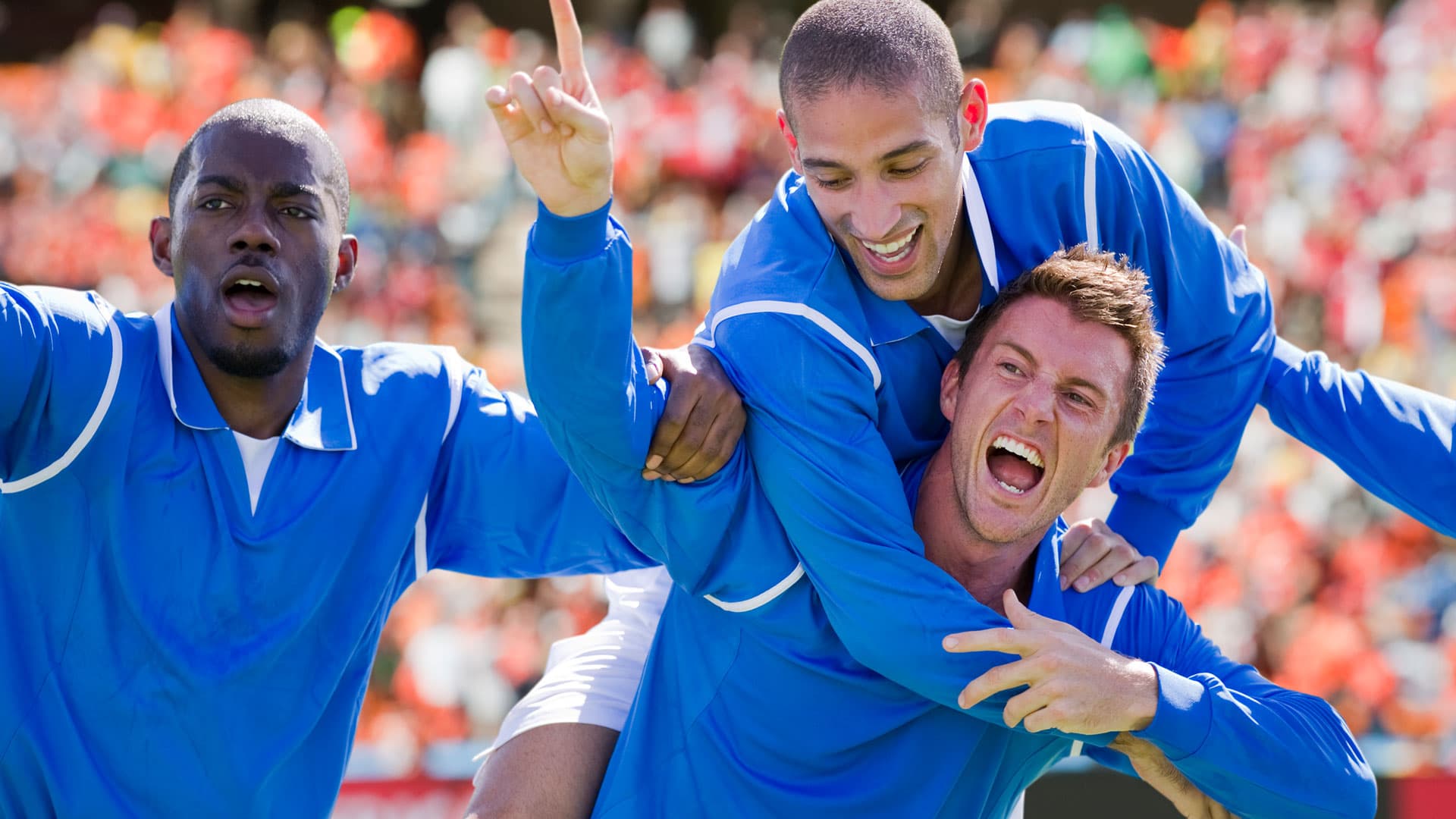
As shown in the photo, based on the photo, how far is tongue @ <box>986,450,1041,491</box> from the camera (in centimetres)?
326

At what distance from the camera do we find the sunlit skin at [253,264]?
3303 mm

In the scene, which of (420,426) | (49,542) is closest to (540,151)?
(420,426)

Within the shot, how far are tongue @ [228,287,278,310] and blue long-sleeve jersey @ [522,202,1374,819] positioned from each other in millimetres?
805

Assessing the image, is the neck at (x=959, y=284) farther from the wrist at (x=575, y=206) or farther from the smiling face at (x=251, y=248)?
the smiling face at (x=251, y=248)

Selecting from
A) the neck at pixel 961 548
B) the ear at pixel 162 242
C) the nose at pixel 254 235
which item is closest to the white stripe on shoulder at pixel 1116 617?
the neck at pixel 961 548

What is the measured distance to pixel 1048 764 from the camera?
3.50m

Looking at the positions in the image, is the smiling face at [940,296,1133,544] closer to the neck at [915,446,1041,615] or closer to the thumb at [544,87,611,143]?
the neck at [915,446,1041,615]

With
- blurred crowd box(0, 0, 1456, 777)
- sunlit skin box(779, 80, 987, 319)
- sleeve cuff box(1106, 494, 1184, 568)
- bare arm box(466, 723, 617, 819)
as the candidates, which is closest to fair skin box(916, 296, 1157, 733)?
sunlit skin box(779, 80, 987, 319)

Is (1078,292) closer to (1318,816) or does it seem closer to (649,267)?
(1318,816)

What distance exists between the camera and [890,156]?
3041mm

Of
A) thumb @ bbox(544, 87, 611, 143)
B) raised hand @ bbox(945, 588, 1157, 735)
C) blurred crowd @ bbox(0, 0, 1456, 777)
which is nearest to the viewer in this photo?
thumb @ bbox(544, 87, 611, 143)

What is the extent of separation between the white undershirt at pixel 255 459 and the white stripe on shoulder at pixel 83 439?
10.7 inches

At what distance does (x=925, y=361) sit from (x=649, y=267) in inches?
344

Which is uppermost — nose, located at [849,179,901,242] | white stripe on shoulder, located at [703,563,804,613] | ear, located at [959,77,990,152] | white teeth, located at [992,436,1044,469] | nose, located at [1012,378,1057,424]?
ear, located at [959,77,990,152]
